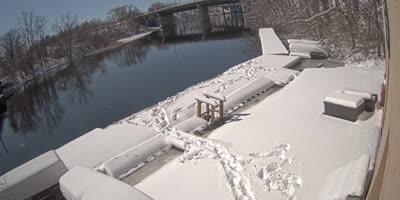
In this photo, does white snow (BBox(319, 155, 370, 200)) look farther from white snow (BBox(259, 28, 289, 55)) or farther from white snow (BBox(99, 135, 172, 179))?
white snow (BBox(259, 28, 289, 55))

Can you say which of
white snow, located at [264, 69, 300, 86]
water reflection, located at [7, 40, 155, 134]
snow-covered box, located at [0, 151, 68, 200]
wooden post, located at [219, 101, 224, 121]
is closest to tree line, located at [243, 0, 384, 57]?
white snow, located at [264, 69, 300, 86]

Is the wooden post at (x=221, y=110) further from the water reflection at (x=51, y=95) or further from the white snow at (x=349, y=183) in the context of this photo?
the water reflection at (x=51, y=95)

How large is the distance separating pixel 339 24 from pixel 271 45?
3.20 metres

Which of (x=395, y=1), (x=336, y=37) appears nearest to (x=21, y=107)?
(x=336, y=37)

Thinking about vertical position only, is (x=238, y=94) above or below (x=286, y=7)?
below

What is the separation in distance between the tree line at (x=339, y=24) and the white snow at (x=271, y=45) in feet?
4.62

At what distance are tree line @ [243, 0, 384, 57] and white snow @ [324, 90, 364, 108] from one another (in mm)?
2096

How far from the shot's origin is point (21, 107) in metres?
19.3

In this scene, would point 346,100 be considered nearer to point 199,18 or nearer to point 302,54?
point 302,54

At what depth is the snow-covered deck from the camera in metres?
4.62

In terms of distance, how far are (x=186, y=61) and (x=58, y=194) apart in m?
16.4

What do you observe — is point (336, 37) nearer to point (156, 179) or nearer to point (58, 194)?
point (156, 179)

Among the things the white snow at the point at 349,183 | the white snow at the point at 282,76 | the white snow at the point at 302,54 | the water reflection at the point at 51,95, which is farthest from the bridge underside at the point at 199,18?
the white snow at the point at 349,183

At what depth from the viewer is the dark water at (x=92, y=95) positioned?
1288 centimetres
